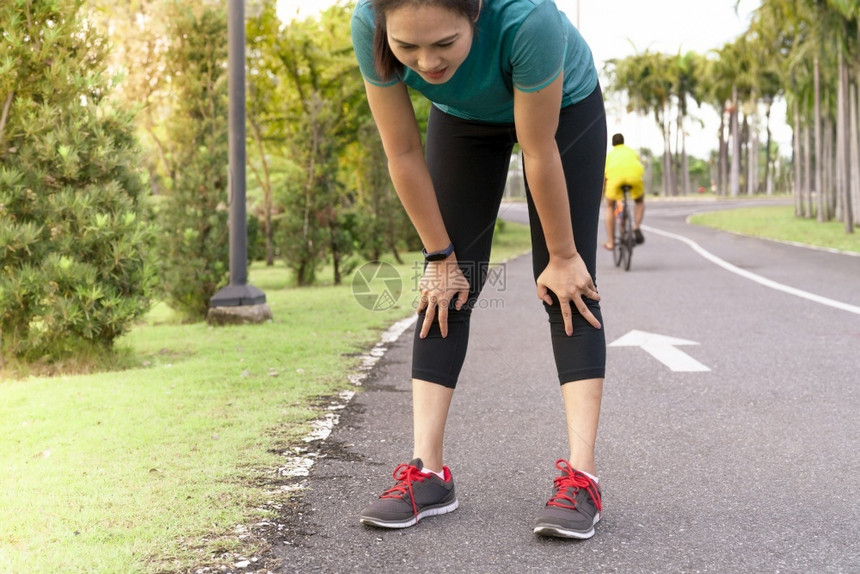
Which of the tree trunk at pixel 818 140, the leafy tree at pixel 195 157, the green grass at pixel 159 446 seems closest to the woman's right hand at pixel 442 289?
the green grass at pixel 159 446

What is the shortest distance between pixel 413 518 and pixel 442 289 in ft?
2.41

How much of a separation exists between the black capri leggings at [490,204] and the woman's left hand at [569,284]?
4 centimetres

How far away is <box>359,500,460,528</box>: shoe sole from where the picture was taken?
2645mm

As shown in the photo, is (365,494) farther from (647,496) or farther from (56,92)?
(56,92)

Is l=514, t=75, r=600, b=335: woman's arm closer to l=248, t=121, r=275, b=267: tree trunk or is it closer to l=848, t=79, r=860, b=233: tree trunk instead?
l=248, t=121, r=275, b=267: tree trunk

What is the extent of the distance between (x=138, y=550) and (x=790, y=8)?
92.3 ft

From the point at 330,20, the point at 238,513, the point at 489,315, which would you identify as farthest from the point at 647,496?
the point at 330,20

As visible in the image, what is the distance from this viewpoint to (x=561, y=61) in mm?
2275

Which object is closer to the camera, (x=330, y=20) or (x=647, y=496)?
(x=647, y=496)

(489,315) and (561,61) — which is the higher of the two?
(561,61)

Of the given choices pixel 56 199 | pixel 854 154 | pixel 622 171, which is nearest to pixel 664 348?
pixel 56 199

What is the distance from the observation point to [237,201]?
7750 mm

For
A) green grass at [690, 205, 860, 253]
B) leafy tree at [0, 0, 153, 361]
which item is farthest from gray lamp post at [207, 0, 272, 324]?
green grass at [690, 205, 860, 253]

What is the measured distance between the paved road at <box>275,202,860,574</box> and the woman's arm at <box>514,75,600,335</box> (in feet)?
2.28
